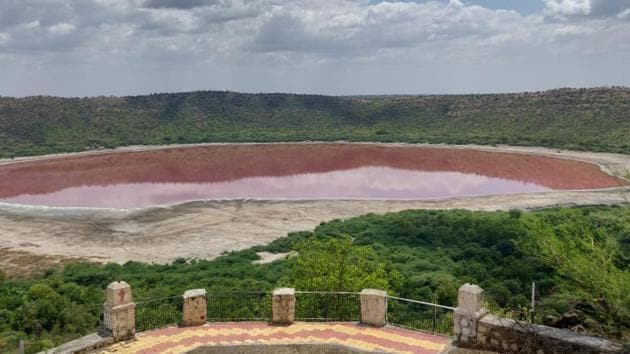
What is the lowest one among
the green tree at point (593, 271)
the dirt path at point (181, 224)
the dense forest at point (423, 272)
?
the dirt path at point (181, 224)

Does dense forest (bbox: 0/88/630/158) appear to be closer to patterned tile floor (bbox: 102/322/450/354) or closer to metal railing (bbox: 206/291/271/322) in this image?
metal railing (bbox: 206/291/271/322)

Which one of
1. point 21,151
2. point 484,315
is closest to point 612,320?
point 484,315

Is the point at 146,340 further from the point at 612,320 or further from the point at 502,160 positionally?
the point at 502,160

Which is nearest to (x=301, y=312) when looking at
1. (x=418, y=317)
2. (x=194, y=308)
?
(x=194, y=308)

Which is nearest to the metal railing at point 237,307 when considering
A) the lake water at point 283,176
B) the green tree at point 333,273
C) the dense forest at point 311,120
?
the green tree at point 333,273

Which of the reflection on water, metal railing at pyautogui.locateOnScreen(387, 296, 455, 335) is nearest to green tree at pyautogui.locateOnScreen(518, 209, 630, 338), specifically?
metal railing at pyautogui.locateOnScreen(387, 296, 455, 335)

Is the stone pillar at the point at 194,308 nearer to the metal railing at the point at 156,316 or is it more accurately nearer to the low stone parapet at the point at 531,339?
the metal railing at the point at 156,316

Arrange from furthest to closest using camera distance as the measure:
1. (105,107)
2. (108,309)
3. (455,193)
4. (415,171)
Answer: (105,107), (415,171), (455,193), (108,309)
